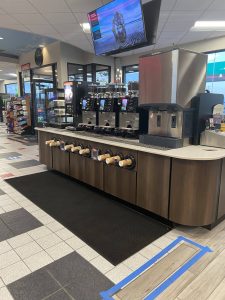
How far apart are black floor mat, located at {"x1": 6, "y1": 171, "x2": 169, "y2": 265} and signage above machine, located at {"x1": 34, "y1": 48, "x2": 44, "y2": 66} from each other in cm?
652

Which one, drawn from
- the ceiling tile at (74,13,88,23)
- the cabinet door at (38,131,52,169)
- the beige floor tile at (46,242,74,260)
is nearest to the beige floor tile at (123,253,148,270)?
the beige floor tile at (46,242,74,260)

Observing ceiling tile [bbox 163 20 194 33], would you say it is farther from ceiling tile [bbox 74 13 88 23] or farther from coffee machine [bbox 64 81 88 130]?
coffee machine [bbox 64 81 88 130]

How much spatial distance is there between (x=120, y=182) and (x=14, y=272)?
168cm

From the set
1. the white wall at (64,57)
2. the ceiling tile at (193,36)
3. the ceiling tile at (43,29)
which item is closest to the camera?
the ceiling tile at (43,29)

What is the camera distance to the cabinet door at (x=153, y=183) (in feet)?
8.86

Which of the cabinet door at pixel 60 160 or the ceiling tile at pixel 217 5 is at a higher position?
the ceiling tile at pixel 217 5

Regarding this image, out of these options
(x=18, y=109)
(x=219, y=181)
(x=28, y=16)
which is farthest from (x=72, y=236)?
(x=18, y=109)

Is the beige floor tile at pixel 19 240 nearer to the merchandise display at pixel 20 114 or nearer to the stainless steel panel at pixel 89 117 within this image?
the stainless steel panel at pixel 89 117

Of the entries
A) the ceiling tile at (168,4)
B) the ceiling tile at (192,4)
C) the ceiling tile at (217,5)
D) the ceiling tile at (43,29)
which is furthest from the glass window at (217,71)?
the ceiling tile at (43,29)

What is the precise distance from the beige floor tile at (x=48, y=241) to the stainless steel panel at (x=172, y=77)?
1.97 meters

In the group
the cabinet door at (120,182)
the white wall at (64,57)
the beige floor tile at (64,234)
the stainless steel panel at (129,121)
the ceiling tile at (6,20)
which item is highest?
the ceiling tile at (6,20)

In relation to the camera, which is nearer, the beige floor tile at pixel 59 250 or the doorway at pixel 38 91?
the beige floor tile at pixel 59 250

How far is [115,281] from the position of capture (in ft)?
6.43

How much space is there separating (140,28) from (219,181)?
2196mm
